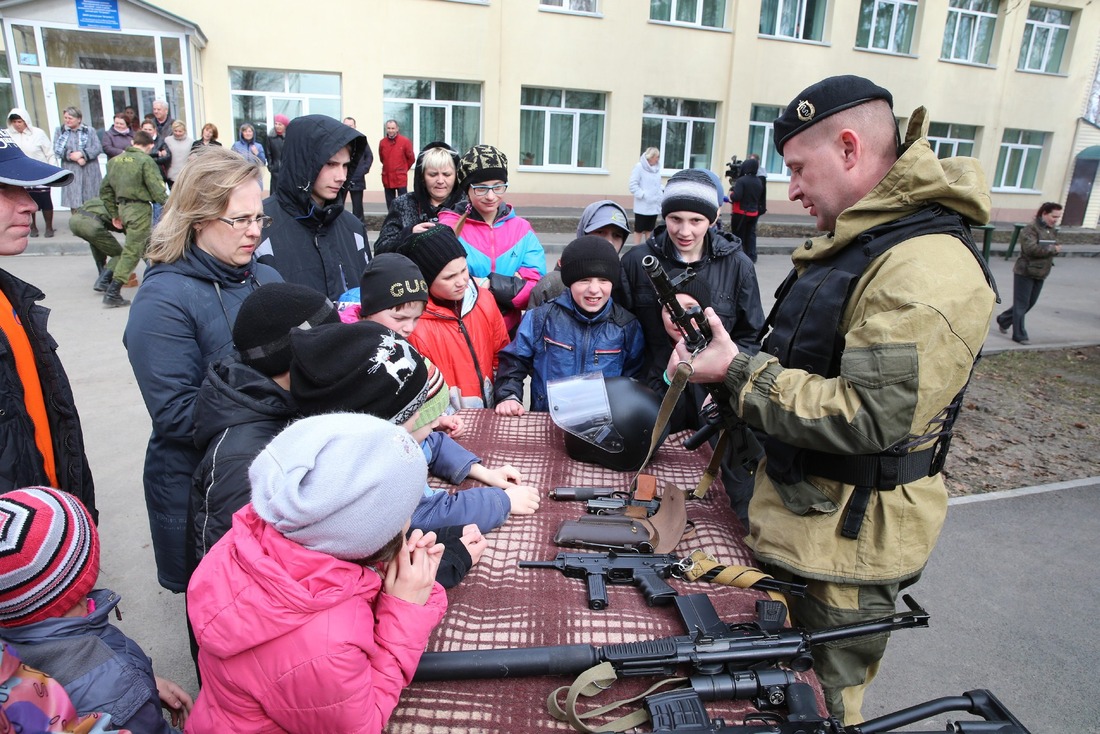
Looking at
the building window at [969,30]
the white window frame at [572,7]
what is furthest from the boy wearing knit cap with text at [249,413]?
the building window at [969,30]

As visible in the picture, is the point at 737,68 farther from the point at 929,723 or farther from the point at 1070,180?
the point at 929,723

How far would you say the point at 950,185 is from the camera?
5.52 ft

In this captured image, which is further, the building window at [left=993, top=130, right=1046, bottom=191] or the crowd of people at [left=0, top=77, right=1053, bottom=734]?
the building window at [left=993, top=130, right=1046, bottom=191]

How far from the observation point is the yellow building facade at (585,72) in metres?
15.2

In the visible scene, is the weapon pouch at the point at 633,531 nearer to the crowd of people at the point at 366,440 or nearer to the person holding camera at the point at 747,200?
the crowd of people at the point at 366,440

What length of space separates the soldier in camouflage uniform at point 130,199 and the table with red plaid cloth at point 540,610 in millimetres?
7541

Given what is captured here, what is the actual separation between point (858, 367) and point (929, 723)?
2.04m

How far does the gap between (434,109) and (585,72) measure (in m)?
4.20

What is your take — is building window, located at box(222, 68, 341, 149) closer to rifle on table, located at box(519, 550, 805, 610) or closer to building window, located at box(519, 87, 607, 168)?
building window, located at box(519, 87, 607, 168)

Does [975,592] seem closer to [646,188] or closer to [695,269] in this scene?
[695,269]

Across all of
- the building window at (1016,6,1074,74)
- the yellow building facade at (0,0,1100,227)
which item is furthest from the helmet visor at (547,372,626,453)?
the building window at (1016,6,1074,74)

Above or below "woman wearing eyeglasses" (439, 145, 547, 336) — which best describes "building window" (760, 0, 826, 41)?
above

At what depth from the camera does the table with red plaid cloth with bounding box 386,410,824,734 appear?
58.2 inches

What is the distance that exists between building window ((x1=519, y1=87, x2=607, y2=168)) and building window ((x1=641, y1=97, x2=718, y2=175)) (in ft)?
4.67
